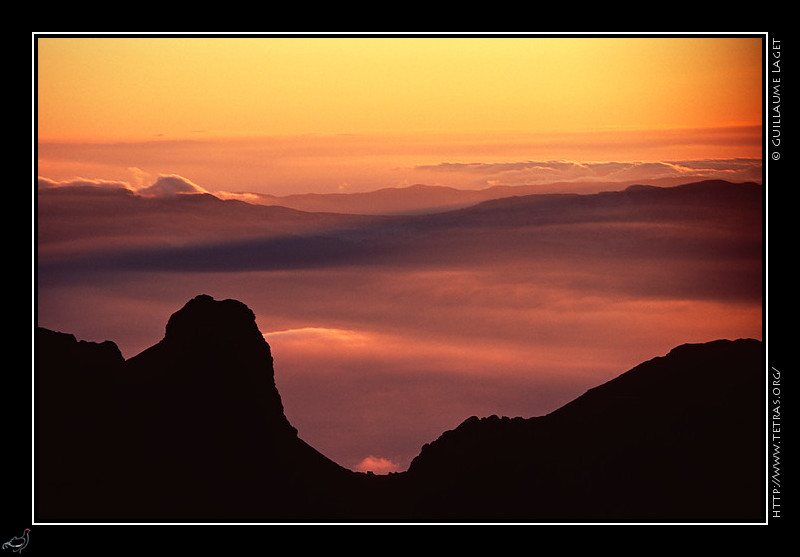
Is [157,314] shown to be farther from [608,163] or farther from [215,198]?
[608,163]

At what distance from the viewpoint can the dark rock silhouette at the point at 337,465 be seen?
1137 centimetres

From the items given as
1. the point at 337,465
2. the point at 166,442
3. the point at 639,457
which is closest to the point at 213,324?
the point at 166,442

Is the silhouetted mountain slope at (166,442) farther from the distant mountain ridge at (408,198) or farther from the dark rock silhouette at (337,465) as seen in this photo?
the distant mountain ridge at (408,198)

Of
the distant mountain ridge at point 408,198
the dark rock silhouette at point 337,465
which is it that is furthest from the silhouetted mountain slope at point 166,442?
the distant mountain ridge at point 408,198

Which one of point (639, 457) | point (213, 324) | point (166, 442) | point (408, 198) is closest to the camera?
point (166, 442)

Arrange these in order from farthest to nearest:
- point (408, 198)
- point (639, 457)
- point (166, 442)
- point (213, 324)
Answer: point (213, 324), point (408, 198), point (639, 457), point (166, 442)

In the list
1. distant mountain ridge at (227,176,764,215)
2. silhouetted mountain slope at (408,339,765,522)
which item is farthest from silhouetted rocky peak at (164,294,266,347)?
silhouetted mountain slope at (408,339,765,522)

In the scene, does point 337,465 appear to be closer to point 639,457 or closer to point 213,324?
point 213,324

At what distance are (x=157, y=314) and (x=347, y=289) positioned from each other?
2.00 meters

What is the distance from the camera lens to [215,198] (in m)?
11.5

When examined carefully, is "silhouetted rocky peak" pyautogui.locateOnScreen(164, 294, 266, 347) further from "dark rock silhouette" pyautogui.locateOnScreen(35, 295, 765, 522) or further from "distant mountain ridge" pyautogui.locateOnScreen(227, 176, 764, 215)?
"distant mountain ridge" pyautogui.locateOnScreen(227, 176, 764, 215)

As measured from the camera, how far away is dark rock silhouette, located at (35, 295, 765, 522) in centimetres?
1137

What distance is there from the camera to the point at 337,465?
11430mm

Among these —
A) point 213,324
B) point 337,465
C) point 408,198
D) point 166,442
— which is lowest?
point 337,465
